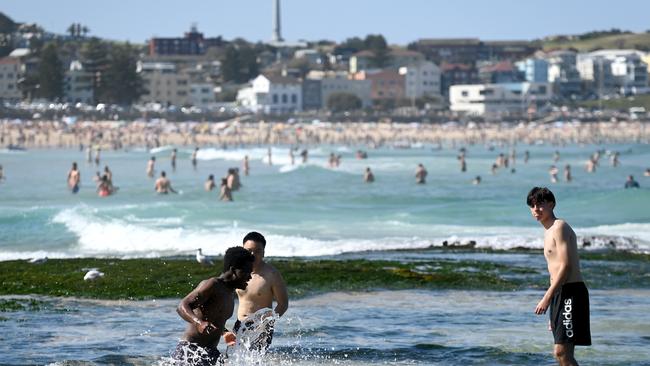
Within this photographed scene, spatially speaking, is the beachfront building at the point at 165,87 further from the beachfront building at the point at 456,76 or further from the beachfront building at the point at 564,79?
the beachfront building at the point at 564,79

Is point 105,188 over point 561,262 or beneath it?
beneath

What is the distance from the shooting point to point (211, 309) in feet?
28.5

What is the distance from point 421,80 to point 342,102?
1789 centimetres

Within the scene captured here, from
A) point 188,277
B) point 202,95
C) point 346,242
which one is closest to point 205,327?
point 188,277

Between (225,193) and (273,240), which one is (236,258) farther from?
(225,193)

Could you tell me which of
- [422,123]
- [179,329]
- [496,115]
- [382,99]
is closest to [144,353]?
[179,329]

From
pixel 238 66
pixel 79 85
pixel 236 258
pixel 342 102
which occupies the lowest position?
pixel 342 102

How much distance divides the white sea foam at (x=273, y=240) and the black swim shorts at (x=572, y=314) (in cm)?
1406

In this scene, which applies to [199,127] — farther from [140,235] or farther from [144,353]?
[144,353]

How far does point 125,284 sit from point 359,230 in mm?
14808

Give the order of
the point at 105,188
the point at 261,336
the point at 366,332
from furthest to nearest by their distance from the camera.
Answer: the point at 105,188
the point at 366,332
the point at 261,336

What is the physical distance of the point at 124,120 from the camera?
380 feet

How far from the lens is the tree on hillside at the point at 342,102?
473ft

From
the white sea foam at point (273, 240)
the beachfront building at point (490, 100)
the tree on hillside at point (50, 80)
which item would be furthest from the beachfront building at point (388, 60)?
the white sea foam at point (273, 240)
